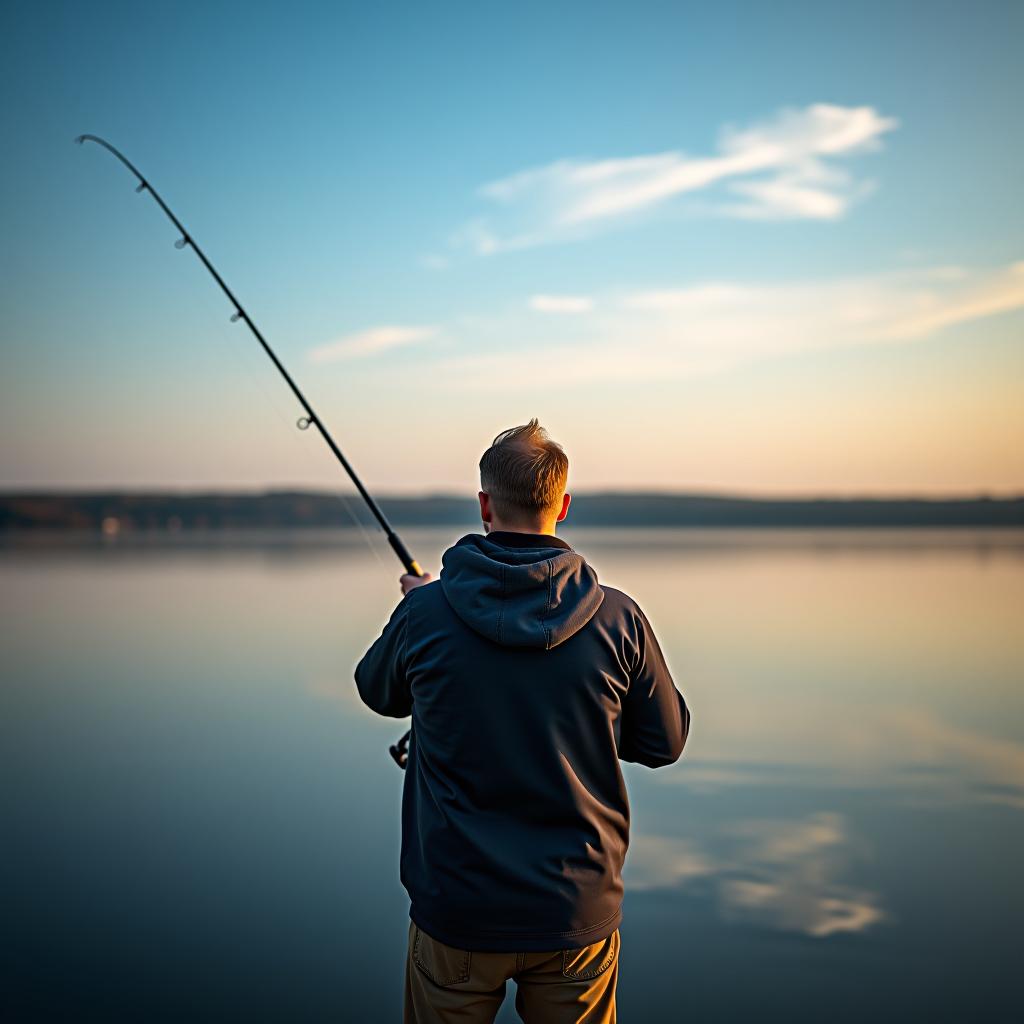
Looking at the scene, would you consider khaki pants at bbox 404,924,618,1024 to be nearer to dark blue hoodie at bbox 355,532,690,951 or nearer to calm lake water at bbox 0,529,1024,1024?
dark blue hoodie at bbox 355,532,690,951

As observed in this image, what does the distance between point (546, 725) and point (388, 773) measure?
14.5 ft

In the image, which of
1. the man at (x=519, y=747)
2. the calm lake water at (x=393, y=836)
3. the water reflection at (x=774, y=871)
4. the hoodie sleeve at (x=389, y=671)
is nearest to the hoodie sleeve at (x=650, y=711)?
the man at (x=519, y=747)

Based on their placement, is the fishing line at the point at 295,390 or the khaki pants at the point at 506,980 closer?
the khaki pants at the point at 506,980

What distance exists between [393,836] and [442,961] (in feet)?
10.1

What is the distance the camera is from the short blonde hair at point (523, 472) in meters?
1.55

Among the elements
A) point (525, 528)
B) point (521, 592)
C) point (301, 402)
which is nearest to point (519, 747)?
point (521, 592)

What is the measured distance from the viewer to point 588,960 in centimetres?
156

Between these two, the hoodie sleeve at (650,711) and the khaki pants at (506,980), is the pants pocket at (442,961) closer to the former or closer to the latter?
the khaki pants at (506,980)

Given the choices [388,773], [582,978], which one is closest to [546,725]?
[582,978]

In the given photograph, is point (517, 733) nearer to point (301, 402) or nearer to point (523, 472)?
point (523, 472)

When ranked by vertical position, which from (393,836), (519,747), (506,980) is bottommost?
(393,836)

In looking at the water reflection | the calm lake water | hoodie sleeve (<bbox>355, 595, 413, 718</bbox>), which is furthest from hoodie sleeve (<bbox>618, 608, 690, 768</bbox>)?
the water reflection

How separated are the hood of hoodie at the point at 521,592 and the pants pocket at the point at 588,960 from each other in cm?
54

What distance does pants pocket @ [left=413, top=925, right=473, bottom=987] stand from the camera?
1530mm
